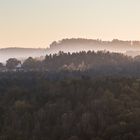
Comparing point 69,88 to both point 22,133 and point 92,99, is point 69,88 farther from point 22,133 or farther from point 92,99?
point 22,133

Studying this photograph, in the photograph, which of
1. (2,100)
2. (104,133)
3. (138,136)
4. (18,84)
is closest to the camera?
(138,136)

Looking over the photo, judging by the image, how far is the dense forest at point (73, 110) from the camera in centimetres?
8650

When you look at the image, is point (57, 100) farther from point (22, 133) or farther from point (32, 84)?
point (32, 84)

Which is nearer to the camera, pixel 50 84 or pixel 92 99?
pixel 92 99

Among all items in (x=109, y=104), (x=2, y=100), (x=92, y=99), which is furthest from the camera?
(x=2, y=100)

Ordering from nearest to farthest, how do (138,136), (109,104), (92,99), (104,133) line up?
(138,136), (104,133), (109,104), (92,99)

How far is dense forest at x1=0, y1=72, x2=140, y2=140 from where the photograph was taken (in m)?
86.5

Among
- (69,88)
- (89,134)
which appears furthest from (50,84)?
(89,134)

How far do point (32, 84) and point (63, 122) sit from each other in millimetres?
49858

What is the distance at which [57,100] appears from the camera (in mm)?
112375

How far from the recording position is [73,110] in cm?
10419

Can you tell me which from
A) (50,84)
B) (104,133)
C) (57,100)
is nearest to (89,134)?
(104,133)

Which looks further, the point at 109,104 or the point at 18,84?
the point at 18,84

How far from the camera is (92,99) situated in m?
110
